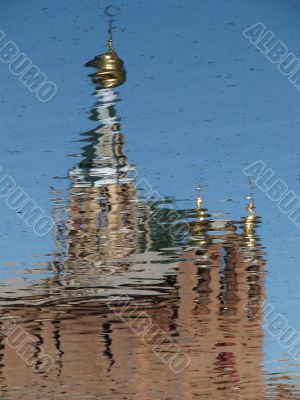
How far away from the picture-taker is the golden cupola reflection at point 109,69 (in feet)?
88.1

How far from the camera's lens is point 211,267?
2503 centimetres

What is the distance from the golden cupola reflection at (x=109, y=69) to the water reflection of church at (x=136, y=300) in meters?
0.68

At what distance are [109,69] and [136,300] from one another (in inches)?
166

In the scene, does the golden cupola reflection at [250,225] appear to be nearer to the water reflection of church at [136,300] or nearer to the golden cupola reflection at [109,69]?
the water reflection of church at [136,300]

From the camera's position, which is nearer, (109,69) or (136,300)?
(136,300)

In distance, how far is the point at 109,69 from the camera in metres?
26.8

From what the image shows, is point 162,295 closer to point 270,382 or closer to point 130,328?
point 130,328

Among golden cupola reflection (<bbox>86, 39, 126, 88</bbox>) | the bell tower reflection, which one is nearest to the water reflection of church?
the bell tower reflection

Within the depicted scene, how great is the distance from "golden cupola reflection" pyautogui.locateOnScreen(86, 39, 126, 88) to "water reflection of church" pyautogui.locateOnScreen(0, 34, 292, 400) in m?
0.68

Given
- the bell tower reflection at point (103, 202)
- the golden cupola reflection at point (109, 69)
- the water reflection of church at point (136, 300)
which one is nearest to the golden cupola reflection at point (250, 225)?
the water reflection of church at point (136, 300)

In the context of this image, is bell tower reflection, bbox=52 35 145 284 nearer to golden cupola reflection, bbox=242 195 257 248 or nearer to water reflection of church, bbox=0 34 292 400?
water reflection of church, bbox=0 34 292 400

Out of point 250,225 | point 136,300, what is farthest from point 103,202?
point 250,225

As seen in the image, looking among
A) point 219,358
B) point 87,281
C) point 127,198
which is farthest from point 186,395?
point 127,198

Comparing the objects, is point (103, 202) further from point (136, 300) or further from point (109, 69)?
point (109, 69)
